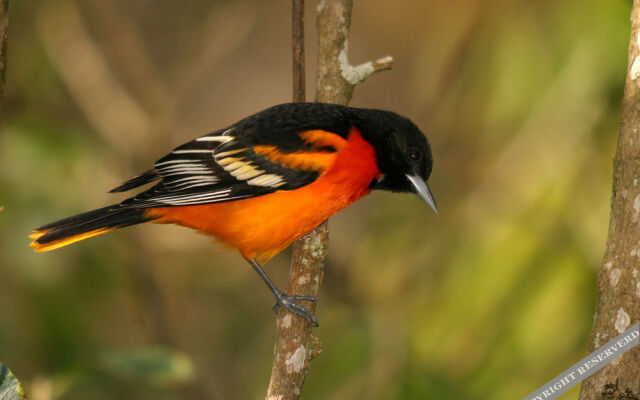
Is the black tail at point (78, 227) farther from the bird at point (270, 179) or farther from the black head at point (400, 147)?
the black head at point (400, 147)

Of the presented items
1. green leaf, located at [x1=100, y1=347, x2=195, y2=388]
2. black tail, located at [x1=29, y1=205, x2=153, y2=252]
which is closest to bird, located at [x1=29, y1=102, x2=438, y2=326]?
black tail, located at [x1=29, y1=205, x2=153, y2=252]

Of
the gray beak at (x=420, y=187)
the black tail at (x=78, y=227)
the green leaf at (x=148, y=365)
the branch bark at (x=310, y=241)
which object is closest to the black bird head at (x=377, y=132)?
the gray beak at (x=420, y=187)

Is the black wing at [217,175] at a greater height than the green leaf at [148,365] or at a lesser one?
greater

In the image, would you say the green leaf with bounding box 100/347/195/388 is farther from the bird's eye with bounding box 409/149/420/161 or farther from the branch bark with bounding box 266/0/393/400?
the bird's eye with bounding box 409/149/420/161

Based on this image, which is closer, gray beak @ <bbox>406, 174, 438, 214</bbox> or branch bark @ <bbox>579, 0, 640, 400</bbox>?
branch bark @ <bbox>579, 0, 640, 400</bbox>

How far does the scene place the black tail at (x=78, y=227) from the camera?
3482 millimetres

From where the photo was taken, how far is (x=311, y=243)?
366cm

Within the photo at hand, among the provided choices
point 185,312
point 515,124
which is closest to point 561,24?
point 515,124

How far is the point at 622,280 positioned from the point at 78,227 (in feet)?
7.78

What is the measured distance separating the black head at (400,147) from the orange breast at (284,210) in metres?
0.06

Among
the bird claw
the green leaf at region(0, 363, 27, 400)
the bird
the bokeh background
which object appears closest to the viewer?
the green leaf at region(0, 363, 27, 400)

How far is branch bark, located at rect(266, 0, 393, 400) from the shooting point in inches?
127

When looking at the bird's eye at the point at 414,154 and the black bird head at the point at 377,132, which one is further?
the bird's eye at the point at 414,154

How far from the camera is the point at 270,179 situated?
11.7 feet
